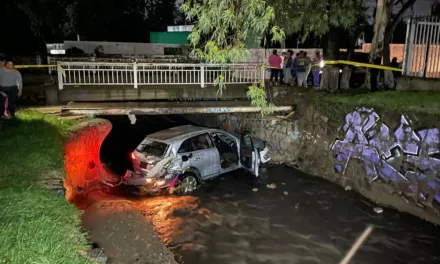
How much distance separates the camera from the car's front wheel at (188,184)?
31.1 ft

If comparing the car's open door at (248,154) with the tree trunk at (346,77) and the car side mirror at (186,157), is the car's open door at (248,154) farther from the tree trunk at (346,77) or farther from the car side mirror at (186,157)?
the tree trunk at (346,77)

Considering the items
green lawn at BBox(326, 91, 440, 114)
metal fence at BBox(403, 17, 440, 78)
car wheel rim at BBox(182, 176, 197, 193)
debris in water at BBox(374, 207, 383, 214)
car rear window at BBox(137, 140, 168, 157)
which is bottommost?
debris in water at BBox(374, 207, 383, 214)

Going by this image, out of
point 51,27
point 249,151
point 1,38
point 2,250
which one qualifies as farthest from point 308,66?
point 51,27

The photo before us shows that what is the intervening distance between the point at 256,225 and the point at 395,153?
3882mm

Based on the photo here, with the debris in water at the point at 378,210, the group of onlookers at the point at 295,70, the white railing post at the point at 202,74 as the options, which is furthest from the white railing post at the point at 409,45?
the white railing post at the point at 202,74

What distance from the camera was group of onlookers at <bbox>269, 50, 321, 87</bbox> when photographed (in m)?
14.0

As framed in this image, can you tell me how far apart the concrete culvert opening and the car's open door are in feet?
1.33

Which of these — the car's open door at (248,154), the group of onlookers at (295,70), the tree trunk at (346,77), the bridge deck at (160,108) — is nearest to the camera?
the car's open door at (248,154)

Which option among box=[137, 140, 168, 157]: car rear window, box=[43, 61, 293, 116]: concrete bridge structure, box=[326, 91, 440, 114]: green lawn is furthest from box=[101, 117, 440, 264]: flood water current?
box=[43, 61, 293, 116]: concrete bridge structure

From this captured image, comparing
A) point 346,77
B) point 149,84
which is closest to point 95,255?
point 149,84

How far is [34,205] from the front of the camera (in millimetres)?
5035

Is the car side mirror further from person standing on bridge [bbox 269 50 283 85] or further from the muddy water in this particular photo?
person standing on bridge [bbox 269 50 283 85]

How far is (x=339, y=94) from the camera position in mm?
11633

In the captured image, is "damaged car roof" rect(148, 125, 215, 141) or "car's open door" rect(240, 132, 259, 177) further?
"car's open door" rect(240, 132, 259, 177)
